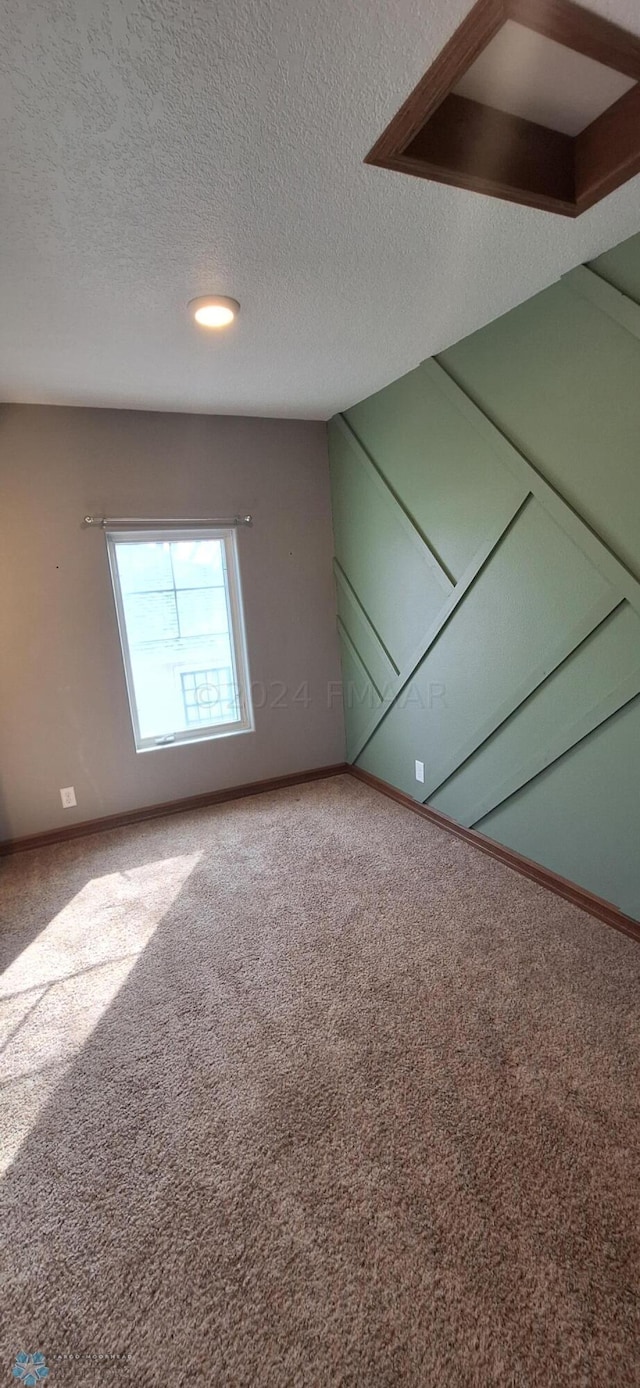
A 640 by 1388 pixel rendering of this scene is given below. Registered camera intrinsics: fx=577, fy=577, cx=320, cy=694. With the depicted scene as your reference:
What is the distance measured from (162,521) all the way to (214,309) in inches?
53.1

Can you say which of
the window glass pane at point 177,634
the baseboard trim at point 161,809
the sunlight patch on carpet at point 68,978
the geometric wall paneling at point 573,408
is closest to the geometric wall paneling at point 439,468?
the geometric wall paneling at point 573,408

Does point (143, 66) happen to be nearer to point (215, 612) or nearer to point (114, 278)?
Answer: point (114, 278)

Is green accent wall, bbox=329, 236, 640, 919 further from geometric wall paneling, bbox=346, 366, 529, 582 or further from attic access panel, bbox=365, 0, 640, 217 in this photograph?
attic access panel, bbox=365, 0, 640, 217

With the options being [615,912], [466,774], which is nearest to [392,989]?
[615,912]

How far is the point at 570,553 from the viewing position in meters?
2.09

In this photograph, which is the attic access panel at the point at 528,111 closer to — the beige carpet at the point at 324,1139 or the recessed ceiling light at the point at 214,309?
the recessed ceiling light at the point at 214,309

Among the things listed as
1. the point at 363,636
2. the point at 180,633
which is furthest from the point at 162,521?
the point at 363,636

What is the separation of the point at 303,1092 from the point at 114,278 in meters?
2.38

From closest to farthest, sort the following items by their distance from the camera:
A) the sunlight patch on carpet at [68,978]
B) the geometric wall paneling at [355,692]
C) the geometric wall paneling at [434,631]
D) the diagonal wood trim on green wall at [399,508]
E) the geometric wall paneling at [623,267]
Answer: the sunlight patch on carpet at [68,978]
the geometric wall paneling at [623,267]
the geometric wall paneling at [434,631]
the diagonal wood trim on green wall at [399,508]
the geometric wall paneling at [355,692]

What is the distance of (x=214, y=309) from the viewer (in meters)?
1.94

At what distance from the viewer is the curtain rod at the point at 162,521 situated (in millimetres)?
2996

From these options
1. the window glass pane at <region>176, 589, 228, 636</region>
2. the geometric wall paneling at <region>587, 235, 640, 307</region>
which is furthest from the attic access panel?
the window glass pane at <region>176, 589, 228, 636</region>

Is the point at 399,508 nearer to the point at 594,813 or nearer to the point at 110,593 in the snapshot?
the point at 110,593

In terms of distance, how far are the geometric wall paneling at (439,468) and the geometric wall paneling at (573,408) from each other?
5.4 inches
